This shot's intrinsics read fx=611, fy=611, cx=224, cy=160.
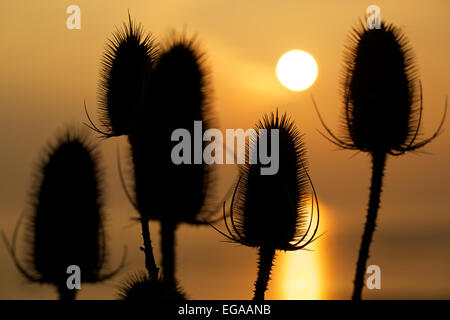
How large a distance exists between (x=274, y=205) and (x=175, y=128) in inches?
139

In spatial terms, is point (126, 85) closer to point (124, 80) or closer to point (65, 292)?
point (124, 80)

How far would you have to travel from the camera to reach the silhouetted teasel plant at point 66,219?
316 inches

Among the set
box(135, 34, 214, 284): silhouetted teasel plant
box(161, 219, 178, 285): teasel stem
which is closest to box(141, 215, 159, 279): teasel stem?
box(161, 219, 178, 285): teasel stem

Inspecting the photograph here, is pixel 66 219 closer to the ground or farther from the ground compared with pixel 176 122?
closer to the ground

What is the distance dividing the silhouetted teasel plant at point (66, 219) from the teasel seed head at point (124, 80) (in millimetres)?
1652

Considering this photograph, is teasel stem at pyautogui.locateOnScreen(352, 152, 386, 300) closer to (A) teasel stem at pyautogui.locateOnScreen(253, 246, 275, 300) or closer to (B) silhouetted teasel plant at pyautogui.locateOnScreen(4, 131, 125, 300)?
(A) teasel stem at pyautogui.locateOnScreen(253, 246, 275, 300)

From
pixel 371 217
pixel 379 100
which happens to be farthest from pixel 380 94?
pixel 371 217

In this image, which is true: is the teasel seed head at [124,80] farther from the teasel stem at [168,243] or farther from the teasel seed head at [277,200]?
the teasel stem at [168,243]

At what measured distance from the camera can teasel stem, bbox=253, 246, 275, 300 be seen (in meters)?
5.58

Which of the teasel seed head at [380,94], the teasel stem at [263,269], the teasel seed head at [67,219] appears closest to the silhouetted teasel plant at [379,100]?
the teasel seed head at [380,94]

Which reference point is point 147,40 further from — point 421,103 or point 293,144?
point 421,103

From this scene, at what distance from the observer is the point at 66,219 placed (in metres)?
8.12
